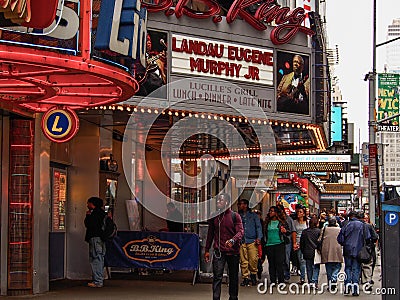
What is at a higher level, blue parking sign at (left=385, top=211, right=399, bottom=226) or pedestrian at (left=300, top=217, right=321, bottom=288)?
blue parking sign at (left=385, top=211, right=399, bottom=226)

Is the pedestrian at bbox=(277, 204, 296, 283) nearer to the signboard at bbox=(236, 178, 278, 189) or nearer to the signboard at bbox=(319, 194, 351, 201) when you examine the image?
the signboard at bbox=(236, 178, 278, 189)

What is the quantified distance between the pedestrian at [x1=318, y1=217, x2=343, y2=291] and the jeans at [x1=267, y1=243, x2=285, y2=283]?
1104 mm

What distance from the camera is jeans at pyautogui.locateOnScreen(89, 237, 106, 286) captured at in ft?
55.8

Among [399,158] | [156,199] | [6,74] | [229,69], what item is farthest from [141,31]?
[399,158]

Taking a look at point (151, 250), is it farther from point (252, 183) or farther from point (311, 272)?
point (252, 183)

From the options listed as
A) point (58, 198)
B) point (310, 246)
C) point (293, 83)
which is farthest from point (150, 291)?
point (293, 83)

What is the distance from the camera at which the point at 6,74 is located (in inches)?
454

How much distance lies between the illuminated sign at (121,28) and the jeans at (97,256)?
5084 millimetres

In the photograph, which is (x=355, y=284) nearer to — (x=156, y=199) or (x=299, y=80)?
(x=299, y=80)

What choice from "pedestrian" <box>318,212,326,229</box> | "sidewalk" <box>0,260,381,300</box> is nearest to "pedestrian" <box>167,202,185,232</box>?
"sidewalk" <box>0,260,381,300</box>

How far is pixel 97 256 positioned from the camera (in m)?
17.0

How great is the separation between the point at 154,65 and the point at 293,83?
363 centimetres

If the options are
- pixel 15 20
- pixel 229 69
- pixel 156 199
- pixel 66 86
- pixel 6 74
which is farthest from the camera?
pixel 156 199

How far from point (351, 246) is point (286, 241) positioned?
2280mm
